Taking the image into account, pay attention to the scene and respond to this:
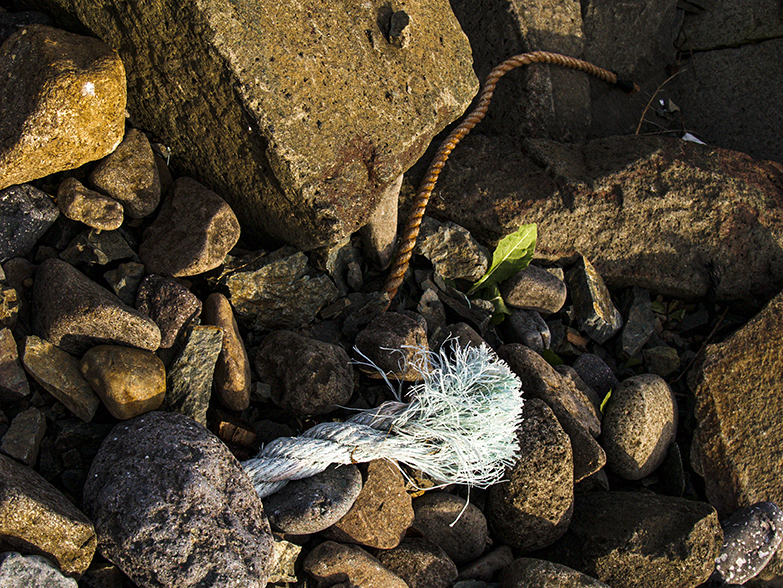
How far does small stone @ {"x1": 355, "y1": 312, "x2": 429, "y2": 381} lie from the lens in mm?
2254

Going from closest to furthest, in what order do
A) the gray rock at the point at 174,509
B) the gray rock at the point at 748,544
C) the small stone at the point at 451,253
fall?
the gray rock at the point at 174,509
the gray rock at the point at 748,544
the small stone at the point at 451,253

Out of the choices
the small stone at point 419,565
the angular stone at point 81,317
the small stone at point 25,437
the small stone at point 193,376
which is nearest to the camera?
the small stone at point 25,437

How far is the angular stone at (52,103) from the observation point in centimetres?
182

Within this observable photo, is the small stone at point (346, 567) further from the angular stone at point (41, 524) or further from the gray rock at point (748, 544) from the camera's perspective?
the gray rock at point (748, 544)

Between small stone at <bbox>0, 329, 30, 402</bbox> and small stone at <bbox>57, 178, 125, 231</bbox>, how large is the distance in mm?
455

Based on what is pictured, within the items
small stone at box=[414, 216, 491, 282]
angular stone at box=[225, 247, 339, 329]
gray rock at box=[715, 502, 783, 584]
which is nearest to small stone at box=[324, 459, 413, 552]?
angular stone at box=[225, 247, 339, 329]

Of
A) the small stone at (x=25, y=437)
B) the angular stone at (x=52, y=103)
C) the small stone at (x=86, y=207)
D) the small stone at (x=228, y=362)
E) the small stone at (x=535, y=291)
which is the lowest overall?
the small stone at (x=535, y=291)

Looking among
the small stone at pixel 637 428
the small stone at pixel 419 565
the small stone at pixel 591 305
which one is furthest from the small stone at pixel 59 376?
the small stone at pixel 591 305

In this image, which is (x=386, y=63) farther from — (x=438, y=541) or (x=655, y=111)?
(x=655, y=111)

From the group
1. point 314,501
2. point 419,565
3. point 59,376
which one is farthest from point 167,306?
point 419,565

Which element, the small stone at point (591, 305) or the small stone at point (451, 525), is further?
the small stone at point (591, 305)

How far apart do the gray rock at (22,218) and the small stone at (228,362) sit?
61 cm

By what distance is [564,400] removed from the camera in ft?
8.12

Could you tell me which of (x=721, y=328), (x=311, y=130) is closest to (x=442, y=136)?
(x=311, y=130)
